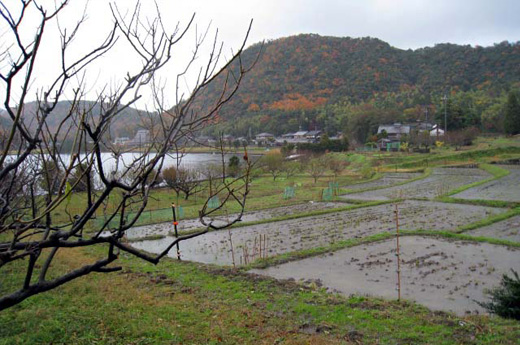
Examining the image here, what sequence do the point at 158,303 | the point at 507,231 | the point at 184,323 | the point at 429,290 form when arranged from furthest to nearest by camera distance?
the point at 507,231 < the point at 429,290 < the point at 158,303 < the point at 184,323

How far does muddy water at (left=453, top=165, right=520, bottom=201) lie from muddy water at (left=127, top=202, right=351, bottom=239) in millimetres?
6975

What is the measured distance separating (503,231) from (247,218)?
1030cm

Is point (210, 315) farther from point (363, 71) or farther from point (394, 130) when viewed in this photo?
point (363, 71)

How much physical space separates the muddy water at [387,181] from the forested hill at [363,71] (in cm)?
3304

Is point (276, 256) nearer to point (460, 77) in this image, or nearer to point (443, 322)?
point (443, 322)

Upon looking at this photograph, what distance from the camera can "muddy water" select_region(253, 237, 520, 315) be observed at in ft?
27.6

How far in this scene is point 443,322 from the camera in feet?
20.5

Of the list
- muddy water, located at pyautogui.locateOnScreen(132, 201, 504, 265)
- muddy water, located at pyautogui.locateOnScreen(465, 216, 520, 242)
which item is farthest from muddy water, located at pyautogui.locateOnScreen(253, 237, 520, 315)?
muddy water, located at pyautogui.locateOnScreen(132, 201, 504, 265)

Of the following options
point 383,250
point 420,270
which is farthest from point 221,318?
point 383,250

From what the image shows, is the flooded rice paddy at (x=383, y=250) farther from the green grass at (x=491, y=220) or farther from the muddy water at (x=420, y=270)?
the green grass at (x=491, y=220)

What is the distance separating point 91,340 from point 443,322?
5102 mm

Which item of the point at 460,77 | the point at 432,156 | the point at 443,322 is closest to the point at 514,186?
the point at 432,156

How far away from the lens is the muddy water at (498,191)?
824 inches

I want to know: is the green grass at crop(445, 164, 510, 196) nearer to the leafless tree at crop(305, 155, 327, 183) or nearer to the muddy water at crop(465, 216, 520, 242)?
the muddy water at crop(465, 216, 520, 242)
